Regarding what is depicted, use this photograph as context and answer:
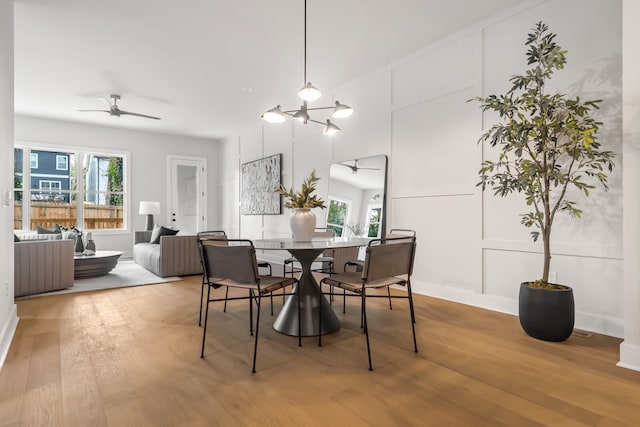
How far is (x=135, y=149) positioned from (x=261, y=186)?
3187mm

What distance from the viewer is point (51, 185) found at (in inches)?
271

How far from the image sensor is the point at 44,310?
132 inches

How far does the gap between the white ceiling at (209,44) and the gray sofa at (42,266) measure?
7.36ft

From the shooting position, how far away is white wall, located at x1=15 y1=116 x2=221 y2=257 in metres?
6.75

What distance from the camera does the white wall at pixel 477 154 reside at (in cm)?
262

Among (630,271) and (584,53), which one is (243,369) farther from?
(584,53)

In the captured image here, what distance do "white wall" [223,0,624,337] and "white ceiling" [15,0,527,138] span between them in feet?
1.06

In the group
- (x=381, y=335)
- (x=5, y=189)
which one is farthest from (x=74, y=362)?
(x=381, y=335)

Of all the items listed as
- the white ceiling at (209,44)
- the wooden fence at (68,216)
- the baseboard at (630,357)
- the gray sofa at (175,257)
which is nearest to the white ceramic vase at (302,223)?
the white ceiling at (209,44)

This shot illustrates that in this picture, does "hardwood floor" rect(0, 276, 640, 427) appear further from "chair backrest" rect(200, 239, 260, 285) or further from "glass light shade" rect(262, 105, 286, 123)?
"glass light shade" rect(262, 105, 286, 123)

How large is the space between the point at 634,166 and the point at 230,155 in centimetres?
748

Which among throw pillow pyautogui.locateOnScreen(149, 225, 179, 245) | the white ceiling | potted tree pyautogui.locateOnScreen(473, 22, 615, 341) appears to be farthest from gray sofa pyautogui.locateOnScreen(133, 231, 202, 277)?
potted tree pyautogui.locateOnScreen(473, 22, 615, 341)

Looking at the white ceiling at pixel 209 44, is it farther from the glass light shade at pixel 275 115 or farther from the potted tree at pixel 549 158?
the potted tree at pixel 549 158

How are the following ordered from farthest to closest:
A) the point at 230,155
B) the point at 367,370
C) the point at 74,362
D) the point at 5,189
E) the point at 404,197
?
the point at 230,155, the point at 404,197, the point at 5,189, the point at 74,362, the point at 367,370
